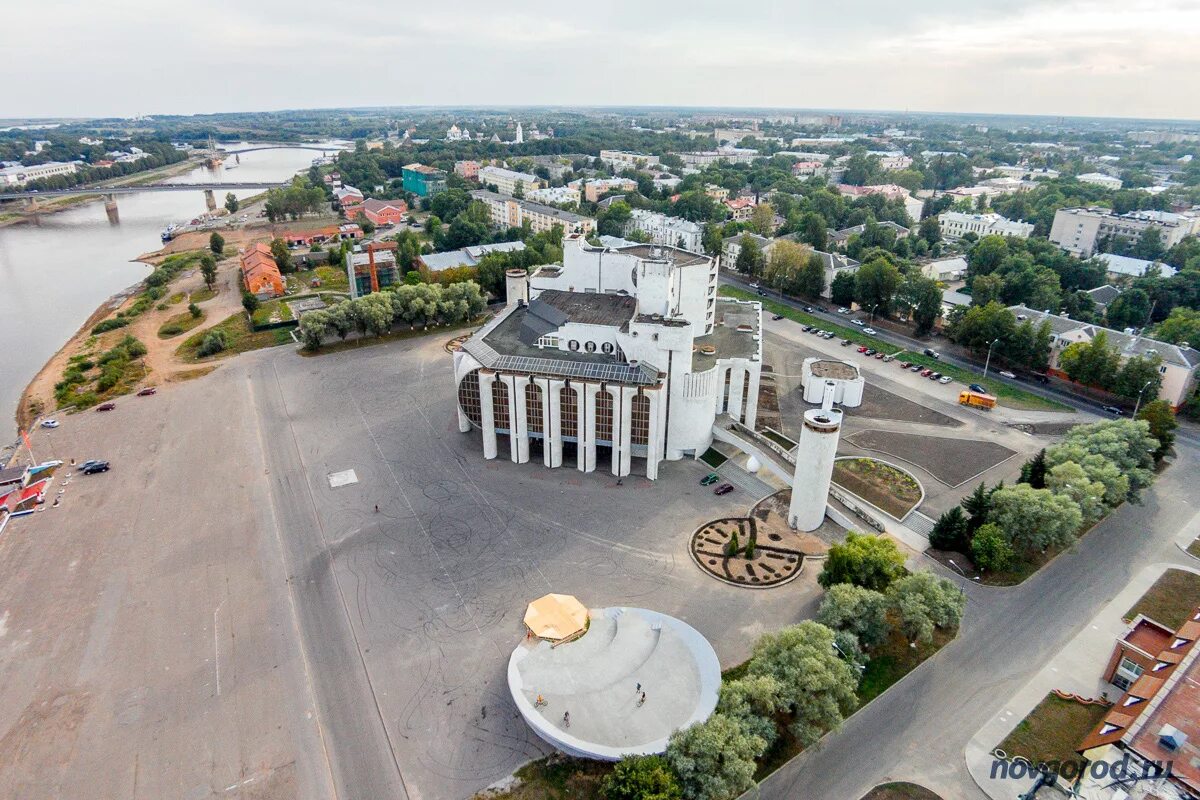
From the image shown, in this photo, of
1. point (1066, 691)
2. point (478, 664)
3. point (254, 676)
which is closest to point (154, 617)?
point (254, 676)

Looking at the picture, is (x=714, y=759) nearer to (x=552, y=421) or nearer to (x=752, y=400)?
(x=552, y=421)

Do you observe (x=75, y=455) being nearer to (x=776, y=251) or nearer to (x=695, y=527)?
(x=695, y=527)

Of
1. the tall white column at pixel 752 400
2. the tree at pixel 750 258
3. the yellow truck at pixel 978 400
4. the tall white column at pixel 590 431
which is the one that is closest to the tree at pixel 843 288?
the tree at pixel 750 258

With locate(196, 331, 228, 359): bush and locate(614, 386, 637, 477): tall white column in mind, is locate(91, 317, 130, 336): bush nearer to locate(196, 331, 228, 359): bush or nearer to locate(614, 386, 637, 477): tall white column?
locate(196, 331, 228, 359): bush

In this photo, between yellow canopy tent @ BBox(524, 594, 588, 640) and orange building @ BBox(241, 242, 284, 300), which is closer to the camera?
yellow canopy tent @ BBox(524, 594, 588, 640)

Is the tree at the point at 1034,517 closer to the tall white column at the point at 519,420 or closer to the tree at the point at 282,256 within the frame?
the tall white column at the point at 519,420

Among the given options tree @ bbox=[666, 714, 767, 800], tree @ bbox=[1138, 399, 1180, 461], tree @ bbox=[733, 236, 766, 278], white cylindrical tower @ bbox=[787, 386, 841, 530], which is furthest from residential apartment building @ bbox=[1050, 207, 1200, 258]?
tree @ bbox=[666, 714, 767, 800]
